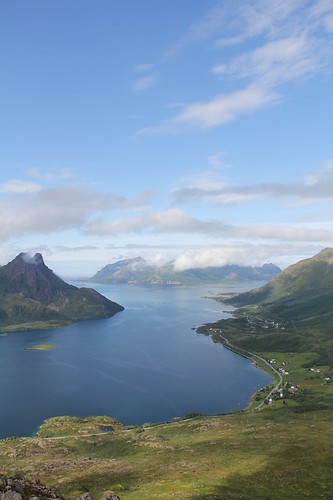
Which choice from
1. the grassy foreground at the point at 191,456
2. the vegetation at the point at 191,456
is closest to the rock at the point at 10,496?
the grassy foreground at the point at 191,456

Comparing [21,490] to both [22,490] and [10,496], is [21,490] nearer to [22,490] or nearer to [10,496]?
[22,490]

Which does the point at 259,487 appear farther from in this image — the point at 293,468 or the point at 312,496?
the point at 293,468

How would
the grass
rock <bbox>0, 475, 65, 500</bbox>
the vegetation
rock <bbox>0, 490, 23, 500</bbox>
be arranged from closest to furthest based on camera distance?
rock <bbox>0, 490, 23, 500</bbox> → rock <bbox>0, 475, 65, 500</bbox> → the grass → the vegetation

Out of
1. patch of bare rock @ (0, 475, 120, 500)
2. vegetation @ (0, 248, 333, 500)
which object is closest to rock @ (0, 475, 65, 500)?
patch of bare rock @ (0, 475, 120, 500)

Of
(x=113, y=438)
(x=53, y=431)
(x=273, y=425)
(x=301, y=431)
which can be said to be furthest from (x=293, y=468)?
(x=53, y=431)

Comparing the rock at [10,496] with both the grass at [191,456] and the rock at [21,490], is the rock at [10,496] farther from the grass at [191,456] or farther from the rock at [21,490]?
the grass at [191,456]

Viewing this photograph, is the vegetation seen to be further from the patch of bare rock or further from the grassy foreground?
the patch of bare rock
